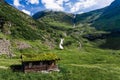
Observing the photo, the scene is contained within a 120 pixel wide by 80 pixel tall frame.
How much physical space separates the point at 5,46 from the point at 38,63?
221 ft

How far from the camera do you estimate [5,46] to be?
154625mm

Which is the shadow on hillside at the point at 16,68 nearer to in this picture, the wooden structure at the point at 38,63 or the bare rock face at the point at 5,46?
the wooden structure at the point at 38,63

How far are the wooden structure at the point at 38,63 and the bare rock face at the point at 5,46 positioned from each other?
54.4m

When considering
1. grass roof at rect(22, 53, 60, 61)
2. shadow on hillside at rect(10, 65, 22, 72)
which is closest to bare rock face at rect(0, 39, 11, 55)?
shadow on hillside at rect(10, 65, 22, 72)

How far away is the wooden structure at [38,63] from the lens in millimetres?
88938

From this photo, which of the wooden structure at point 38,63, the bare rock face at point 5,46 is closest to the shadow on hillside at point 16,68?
the wooden structure at point 38,63

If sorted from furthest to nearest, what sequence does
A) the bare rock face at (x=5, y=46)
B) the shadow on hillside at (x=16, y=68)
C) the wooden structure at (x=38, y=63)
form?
the bare rock face at (x=5, y=46)
the wooden structure at (x=38, y=63)
the shadow on hillside at (x=16, y=68)

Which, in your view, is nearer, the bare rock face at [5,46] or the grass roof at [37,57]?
the grass roof at [37,57]

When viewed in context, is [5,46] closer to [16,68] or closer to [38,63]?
[16,68]

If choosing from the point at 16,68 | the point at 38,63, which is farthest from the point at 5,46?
the point at 38,63

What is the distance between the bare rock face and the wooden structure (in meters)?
54.4

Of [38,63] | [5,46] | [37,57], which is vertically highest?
[37,57]

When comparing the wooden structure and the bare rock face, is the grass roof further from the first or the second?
the bare rock face

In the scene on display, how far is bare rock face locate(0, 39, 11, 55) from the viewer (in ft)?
475
